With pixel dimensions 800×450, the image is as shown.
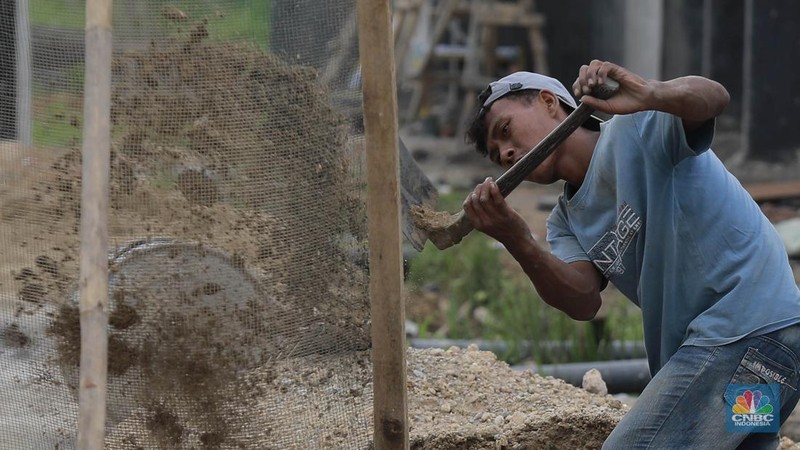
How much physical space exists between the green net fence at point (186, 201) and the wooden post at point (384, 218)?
0.16m

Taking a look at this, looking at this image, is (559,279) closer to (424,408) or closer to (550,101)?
(550,101)

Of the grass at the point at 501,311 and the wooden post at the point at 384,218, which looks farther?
the grass at the point at 501,311

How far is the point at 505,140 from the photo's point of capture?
9.73 feet

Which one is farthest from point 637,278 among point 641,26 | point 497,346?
point 641,26

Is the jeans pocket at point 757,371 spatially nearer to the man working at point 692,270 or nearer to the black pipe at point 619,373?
the man working at point 692,270

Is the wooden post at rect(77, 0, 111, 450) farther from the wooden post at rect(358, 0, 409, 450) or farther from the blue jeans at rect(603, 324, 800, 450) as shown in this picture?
the blue jeans at rect(603, 324, 800, 450)

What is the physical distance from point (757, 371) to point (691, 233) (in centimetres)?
38

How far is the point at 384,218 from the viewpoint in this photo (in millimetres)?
2553

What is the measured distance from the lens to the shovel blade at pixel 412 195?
10.00 feet

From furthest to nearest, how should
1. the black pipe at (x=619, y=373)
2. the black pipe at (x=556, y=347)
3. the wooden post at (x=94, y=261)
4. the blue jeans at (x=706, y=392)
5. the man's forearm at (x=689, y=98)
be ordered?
the black pipe at (x=556, y=347)
the black pipe at (x=619, y=373)
the blue jeans at (x=706, y=392)
the man's forearm at (x=689, y=98)
the wooden post at (x=94, y=261)

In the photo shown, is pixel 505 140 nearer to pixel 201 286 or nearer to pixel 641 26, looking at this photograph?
pixel 201 286

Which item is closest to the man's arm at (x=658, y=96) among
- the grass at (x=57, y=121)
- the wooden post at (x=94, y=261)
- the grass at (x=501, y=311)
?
the wooden post at (x=94, y=261)

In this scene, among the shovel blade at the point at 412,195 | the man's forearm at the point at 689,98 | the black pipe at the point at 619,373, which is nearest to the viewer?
the man's forearm at the point at 689,98

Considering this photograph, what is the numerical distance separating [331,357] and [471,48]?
9.18 meters
